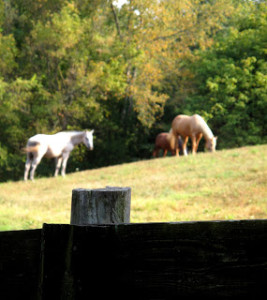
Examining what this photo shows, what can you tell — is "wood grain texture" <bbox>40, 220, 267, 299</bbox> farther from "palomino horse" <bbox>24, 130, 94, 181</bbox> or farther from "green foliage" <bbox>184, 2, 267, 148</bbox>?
"green foliage" <bbox>184, 2, 267, 148</bbox>

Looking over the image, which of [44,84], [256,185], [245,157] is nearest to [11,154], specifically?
[44,84]

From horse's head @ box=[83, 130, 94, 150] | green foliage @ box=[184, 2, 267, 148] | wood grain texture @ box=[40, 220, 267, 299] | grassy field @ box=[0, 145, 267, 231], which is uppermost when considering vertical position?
green foliage @ box=[184, 2, 267, 148]

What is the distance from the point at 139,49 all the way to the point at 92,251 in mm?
27553

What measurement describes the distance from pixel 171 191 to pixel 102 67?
47.5 feet

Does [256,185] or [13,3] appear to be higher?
[13,3]

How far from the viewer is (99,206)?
2.35 m

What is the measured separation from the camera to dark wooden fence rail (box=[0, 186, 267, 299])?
5.16 ft

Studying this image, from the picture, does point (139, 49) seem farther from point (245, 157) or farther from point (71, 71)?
point (245, 157)

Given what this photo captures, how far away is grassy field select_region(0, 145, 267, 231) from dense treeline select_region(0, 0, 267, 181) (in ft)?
22.9

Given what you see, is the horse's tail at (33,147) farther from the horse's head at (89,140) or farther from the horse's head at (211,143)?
the horse's head at (211,143)

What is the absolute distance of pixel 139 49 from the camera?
1121 inches

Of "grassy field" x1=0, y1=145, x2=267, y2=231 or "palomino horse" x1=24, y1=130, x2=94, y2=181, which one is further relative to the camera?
"palomino horse" x1=24, y1=130, x2=94, y2=181

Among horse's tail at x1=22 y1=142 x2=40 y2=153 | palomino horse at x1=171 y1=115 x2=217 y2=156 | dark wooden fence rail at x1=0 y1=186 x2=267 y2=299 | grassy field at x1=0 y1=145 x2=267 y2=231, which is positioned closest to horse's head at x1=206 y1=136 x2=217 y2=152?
palomino horse at x1=171 y1=115 x2=217 y2=156

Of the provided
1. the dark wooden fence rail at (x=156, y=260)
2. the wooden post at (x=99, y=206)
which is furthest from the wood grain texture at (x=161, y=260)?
the wooden post at (x=99, y=206)
